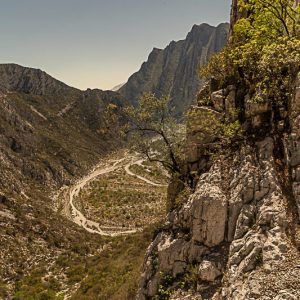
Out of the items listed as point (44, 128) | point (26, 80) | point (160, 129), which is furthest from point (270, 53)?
point (26, 80)

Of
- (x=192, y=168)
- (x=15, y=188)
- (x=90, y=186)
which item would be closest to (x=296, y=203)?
(x=192, y=168)

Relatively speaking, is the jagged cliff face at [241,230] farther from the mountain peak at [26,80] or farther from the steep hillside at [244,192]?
the mountain peak at [26,80]

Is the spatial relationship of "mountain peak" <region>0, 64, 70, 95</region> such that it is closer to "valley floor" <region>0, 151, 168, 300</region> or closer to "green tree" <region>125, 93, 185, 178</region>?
"valley floor" <region>0, 151, 168, 300</region>

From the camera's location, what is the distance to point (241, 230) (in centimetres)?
1035

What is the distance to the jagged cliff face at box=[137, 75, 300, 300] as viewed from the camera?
29.3ft

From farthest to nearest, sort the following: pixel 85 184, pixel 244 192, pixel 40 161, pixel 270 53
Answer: pixel 85 184, pixel 40 161, pixel 270 53, pixel 244 192

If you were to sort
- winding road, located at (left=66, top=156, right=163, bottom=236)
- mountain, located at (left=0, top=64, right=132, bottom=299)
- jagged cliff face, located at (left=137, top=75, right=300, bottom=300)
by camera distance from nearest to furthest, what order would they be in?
jagged cliff face, located at (left=137, top=75, right=300, bottom=300)
mountain, located at (left=0, top=64, right=132, bottom=299)
winding road, located at (left=66, top=156, right=163, bottom=236)

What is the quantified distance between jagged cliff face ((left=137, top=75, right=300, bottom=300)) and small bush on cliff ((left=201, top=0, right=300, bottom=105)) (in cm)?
82

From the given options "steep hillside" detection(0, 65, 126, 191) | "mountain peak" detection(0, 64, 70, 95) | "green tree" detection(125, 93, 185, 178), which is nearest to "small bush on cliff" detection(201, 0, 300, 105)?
"green tree" detection(125, 93, 185, 178)

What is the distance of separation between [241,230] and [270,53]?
253 inches

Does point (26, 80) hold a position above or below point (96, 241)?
above

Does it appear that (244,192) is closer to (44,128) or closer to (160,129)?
(160,129)

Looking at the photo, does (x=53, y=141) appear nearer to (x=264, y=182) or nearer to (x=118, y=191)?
(x=118, y=191)

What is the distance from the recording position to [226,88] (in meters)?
14.5
